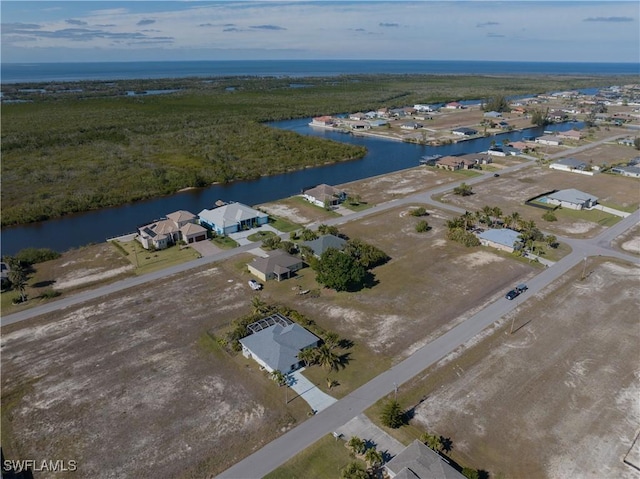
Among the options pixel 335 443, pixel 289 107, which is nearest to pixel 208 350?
pixel 335 443

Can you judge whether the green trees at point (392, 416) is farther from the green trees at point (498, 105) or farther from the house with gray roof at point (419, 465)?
the green trees at point (498, 105)

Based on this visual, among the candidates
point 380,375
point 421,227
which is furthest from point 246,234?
point 380,375

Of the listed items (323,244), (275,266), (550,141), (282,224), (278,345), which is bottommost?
(282,224)

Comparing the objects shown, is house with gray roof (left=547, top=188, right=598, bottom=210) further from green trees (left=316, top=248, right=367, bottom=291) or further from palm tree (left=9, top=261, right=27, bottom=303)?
palm tree (left=9, top=261, right=27, bottom=303)

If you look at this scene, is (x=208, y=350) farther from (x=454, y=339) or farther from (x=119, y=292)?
(x=454, y=339)

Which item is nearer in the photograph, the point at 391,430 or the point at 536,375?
the point at 391,430

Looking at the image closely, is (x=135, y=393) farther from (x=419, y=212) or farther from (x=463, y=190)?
(x=463, y=190)
